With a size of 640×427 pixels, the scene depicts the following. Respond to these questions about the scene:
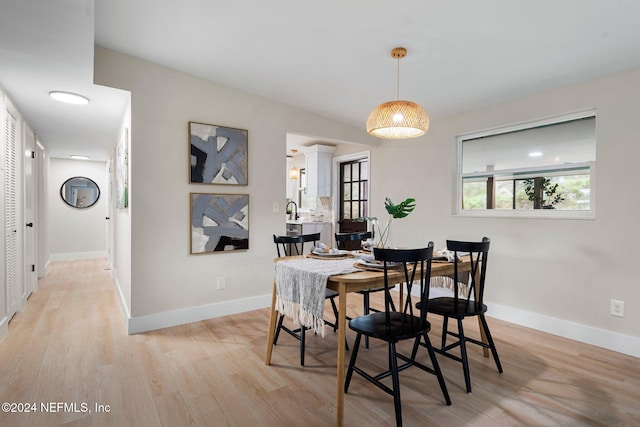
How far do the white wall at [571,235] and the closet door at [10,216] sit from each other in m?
4.30

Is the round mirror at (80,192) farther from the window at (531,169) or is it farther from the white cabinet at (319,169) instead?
the window at (531,169)

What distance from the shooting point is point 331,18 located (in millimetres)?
2279

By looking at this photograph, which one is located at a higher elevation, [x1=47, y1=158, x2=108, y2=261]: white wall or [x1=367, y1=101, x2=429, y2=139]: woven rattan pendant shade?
[x1=367, y1=101, x2=429, y2=139]: woven rattan pendant shade

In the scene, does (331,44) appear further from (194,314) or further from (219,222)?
(194,314)

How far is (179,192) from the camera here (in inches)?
130

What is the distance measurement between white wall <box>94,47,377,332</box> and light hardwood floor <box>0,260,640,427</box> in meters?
0.38

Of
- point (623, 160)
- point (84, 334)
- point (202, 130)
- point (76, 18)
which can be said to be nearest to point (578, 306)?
point (623, 160)

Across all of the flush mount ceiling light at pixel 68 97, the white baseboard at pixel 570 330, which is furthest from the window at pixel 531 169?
the flush mount ceiling light at pixel 68 97

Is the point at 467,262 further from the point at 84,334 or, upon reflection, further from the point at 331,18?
the point at 84,334

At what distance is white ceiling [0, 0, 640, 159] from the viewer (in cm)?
205

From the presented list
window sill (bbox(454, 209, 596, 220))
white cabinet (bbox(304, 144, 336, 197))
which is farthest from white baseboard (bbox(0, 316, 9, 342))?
window sill (bbox(454, 209, 596, 220))

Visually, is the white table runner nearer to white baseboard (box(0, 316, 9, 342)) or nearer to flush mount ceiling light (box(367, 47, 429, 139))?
flush mount ceiling light (box(367, 47, 429, 139))

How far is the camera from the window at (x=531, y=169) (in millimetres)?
3008

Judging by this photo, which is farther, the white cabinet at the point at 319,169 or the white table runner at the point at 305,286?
the white cabinet at the point at 319,169
